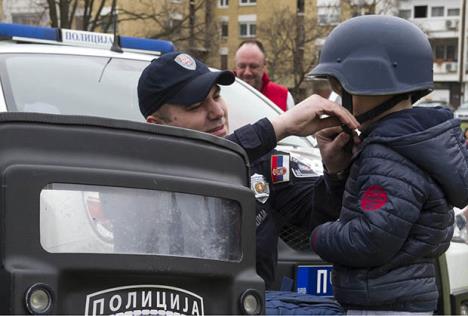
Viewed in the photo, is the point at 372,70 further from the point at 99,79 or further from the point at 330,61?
the point at 99,79

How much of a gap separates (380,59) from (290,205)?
0.65 m

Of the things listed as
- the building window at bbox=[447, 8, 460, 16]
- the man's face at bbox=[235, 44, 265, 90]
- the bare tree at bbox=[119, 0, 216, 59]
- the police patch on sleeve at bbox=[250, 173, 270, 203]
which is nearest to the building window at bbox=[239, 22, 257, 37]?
the building window at bbox=[447, 8, 460, 16]

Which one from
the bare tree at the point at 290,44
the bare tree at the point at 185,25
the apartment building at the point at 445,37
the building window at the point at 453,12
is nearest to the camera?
the bare tree at the point at 185,25

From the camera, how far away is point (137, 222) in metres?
1.71

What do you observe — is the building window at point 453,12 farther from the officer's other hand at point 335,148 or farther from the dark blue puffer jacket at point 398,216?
the dark blue puffer jacket at point 398,216

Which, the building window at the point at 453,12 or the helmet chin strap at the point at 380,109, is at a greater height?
the helmet chin strap at the point at 380,109

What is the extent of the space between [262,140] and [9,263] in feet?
3.53

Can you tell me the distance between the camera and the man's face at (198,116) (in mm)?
2635

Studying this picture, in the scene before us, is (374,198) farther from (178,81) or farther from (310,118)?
(178,81)

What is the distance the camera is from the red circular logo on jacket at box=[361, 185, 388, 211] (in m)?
2.42

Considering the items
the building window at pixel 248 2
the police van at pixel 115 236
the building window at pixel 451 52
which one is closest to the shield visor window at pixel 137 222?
the police van at pixel 115 236

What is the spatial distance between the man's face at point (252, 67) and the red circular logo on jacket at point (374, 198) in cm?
469

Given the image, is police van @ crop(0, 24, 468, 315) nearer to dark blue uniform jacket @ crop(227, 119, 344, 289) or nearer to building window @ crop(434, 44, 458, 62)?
dark blue uniform jacket @ crop(227, 119, 344, 289)

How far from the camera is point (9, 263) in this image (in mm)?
1538
